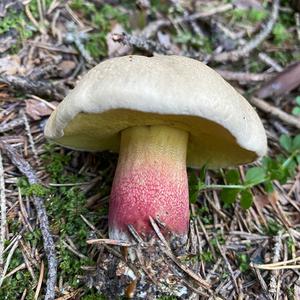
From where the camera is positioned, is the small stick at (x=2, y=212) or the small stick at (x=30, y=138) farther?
the small stick at (x=30, y=138)

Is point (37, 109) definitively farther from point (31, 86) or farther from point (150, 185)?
point (150, 185)

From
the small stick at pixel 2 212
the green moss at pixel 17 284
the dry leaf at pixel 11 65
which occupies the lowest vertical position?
the green moss at pixel 17 284

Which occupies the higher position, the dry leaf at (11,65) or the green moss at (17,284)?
the dry leaf at (11,65)

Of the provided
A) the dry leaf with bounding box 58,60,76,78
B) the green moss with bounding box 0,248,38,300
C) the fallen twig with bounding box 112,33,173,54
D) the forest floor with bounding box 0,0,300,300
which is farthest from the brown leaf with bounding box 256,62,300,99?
the green moss with bounding box 0,248,38,300

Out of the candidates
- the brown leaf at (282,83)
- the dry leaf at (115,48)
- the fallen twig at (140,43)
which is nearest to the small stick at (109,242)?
the fallen twig at (140,43)

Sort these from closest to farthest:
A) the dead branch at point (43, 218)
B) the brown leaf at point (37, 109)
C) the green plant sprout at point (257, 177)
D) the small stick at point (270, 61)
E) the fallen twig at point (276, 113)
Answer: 1. the dead branch at point (43, 218)
2. the green plant sprout at point (257, 177)
3. the brown leaf at point (37, 109)
4. the fallen twig at point (276, 113)
5. the small stick at point (270, 61)

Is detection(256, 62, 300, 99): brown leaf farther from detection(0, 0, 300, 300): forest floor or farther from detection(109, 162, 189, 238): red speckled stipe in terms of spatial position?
detection(109, 162, 189, 238): red speckled stipe

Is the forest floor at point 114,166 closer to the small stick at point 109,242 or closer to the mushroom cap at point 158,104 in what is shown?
the small stick at point 109,242
